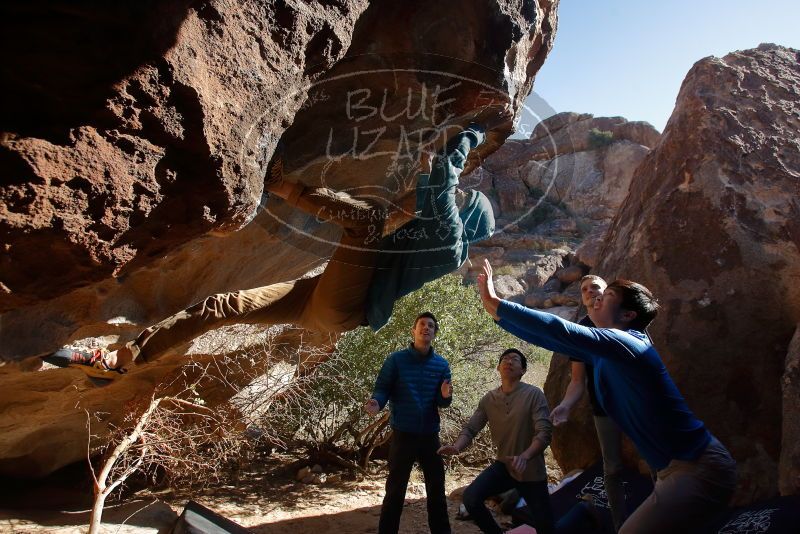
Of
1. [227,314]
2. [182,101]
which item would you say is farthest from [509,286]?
[182,101]

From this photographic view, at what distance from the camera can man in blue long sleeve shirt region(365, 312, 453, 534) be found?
407cm

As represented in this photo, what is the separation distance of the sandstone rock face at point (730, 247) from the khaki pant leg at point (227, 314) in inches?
122

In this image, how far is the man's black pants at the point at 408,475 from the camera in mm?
4047

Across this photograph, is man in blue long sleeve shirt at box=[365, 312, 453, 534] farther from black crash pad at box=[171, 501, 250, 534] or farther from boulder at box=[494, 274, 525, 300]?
boulder at box=[494, 274, 525, 300]

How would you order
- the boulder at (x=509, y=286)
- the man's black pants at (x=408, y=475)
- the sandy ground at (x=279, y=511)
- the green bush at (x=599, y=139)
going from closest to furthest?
1. the man's black pants at (x=408, y=475)
2. the sandy ground at (x=279, y=511)
3. the boulder at (x=509, y=286)
4. the green bush at (x=599, y=139)

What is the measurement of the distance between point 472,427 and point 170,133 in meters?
3.16

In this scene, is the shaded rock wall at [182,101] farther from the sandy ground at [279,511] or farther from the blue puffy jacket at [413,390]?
the sandy ground at [279,511]

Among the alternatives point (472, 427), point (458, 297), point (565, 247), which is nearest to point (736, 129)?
point (472, 427)

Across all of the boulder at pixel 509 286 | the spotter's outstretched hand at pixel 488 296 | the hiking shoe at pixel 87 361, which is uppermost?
the boulder at pixel 509 286

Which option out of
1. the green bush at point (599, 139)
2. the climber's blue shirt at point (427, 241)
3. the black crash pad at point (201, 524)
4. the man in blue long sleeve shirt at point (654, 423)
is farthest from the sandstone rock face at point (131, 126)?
the green bush at point (599, 139)

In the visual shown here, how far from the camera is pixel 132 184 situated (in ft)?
6.08

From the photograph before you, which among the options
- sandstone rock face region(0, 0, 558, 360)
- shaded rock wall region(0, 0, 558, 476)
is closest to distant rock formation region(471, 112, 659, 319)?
shaded rock wall region(0, 0, 558, 476)

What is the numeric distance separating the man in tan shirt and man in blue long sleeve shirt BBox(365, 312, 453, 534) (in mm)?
251

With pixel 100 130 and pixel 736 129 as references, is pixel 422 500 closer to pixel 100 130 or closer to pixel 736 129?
pixel 736 129
